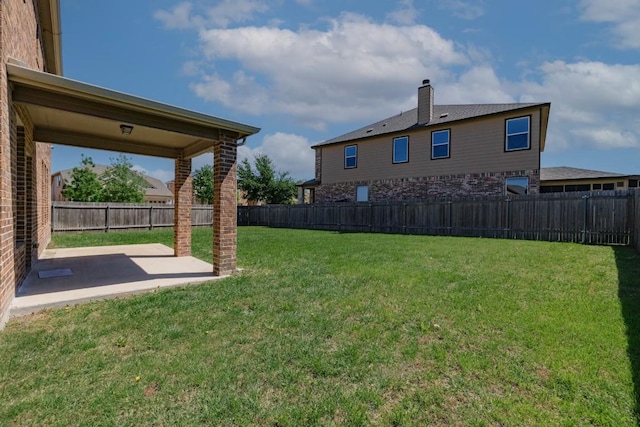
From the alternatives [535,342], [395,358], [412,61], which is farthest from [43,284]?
[412,61]

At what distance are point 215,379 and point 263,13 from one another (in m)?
9.70

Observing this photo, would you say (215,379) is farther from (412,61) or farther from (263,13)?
(412,61)

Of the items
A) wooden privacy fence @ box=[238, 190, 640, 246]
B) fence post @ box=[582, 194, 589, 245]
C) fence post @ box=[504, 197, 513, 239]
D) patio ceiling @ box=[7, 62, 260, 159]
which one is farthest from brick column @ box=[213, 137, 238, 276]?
fence post @ box=[582, 194, 589, 245]

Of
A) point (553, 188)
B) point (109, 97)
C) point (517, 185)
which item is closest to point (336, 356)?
point (109, 97)

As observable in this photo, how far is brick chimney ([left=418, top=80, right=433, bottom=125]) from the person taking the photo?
17766mm

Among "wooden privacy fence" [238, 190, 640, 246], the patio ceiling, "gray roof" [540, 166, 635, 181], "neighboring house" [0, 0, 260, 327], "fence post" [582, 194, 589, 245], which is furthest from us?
"gray roof" [540, 166, 635, 181]

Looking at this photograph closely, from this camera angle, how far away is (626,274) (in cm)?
593

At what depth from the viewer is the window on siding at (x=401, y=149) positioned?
18312mm

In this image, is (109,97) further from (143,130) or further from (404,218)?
(404,218)

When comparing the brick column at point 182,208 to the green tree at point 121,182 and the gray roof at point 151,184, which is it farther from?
the gray roof at point 151,184

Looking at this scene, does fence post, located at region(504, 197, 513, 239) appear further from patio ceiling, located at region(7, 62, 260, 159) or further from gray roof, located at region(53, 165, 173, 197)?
gray roof, located at region(53, 165, 173, 197)

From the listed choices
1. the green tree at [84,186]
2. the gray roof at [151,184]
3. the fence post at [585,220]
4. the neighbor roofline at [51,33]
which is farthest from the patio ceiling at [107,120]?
the gray roof at [151,184]

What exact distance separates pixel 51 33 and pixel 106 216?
10488 millimetres

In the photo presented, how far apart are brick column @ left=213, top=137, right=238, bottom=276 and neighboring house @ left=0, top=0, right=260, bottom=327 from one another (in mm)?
18
